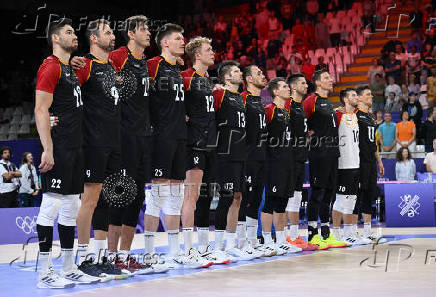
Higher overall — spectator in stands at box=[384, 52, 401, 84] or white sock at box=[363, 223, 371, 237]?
spectator in stands at box=[384, 52, 401, 84]

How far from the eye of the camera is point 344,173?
420 inches

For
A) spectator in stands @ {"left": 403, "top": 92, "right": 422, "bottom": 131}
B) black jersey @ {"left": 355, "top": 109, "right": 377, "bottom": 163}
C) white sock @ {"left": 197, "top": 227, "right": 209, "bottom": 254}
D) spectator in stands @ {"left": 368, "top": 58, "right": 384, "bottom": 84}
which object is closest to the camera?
white sock @ {"left": 197, "top": 227, "right": 209, "bottom": 254}

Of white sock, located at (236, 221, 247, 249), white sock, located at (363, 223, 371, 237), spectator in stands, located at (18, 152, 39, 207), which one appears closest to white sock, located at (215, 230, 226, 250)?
white sock, located at (236, 221, 247, 249)

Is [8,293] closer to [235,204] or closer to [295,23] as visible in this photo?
[235,204]

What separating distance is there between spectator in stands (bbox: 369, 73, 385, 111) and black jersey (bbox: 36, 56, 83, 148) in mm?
11717

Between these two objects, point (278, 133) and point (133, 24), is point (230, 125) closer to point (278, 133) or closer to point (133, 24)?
Result: point (278, 133)

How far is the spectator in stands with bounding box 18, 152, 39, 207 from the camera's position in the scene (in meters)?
15.0

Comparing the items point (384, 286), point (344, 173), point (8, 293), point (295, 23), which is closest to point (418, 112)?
point (344, 173)

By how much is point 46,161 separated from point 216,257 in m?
2.78

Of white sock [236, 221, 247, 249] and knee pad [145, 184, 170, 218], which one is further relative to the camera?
white sock [236, 221, 247, 249]

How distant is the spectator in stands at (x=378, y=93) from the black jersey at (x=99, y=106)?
444 inches

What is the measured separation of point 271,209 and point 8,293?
13.6 feet

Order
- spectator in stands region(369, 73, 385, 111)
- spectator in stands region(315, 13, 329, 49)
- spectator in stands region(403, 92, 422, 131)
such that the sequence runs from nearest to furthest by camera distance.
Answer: spectator in stands region(403, 92, 422, 131) → spectator in stands region(369, 73, 385, 111) → spectator in stands region(315, 13, 329, 49)

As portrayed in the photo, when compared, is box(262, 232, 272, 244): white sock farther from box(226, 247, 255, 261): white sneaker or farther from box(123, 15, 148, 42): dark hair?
box(123, 15, 148, 42): dark hair
